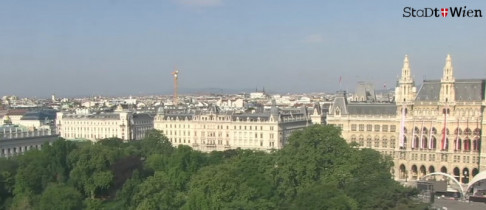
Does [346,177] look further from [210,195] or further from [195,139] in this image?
[195,139]

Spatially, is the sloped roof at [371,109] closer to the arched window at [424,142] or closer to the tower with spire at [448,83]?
the arched window at [424,142]

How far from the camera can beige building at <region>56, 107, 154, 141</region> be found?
473 ft

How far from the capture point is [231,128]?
410 feet

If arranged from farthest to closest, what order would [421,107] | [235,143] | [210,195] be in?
[235,143] < [421,107] < [210,195]

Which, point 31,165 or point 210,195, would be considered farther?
point 31,165

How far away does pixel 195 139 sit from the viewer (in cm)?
13038

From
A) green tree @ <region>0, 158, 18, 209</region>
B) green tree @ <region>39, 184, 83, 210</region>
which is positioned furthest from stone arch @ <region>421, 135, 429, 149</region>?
green tree @ <region>0, 158, 18, 209</region>

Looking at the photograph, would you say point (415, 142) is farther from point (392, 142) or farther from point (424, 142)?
point (392, 142)

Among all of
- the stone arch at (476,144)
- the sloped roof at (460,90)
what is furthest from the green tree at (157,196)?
the sloped roof at (460,90)

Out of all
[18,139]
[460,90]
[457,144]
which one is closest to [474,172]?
[457,144]

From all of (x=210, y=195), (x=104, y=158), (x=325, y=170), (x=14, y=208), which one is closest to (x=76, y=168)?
(x=104, y=158)

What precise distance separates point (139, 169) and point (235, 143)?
161 feet

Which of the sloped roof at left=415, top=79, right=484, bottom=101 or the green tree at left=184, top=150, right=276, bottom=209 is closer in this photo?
the green tree at left=184, top=150, right=276, bottom=209

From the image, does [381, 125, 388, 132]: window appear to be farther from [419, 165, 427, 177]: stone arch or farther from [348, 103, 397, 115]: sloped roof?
[419, 165, 427, 177]: stone arch
